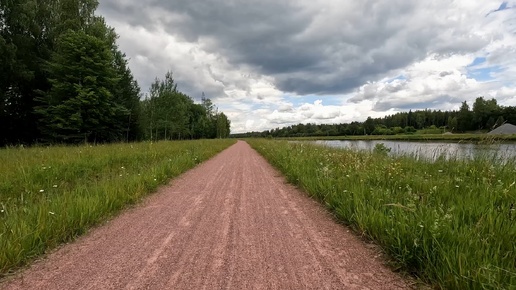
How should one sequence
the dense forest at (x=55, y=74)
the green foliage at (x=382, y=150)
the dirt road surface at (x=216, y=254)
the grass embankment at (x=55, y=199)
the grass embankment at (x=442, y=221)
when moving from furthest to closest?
the dense forest at (x=55, y=74) → the green foliage at (x=382, y=150) → the grass embankment at (x=55, y=199) → the dirt road surface at (x=216, y=254) → the grass embankment at (x=442, y=221)

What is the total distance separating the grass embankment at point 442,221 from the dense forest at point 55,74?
28.9 metres

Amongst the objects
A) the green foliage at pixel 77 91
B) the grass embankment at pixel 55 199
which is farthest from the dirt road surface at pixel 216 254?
the green foliage at pixel 77 91

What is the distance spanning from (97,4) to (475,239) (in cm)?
4245

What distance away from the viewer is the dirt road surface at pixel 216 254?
105 inches

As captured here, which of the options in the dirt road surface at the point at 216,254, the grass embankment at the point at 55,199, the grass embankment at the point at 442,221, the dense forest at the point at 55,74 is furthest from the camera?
the dense forest at the point at 55,74

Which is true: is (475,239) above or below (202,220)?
above

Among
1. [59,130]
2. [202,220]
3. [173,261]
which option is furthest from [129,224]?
[59,130]

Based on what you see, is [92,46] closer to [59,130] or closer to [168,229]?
[59,130]

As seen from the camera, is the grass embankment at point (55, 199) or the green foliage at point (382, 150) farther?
the green foliage at point (382, 150)

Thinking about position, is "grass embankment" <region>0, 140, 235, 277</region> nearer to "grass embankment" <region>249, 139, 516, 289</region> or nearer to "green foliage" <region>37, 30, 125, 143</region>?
"grass embankment" <region>249, 139, 516, 289</region>

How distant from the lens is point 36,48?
102ft

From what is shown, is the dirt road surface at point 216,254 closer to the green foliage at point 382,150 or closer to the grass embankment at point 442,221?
the grass embankment at point 442,221

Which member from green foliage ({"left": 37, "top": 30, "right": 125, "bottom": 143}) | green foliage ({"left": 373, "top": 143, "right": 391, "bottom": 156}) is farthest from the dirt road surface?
green foliage ({"left": 37, "top": 30, "right": 125, "bottom": 143})

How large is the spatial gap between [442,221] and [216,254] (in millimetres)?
2648
